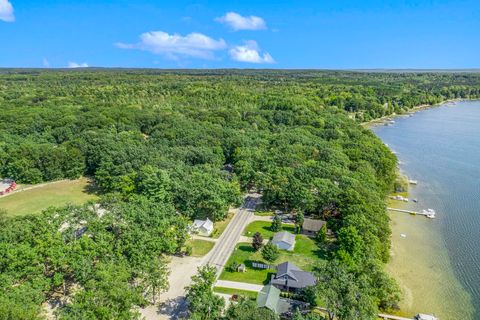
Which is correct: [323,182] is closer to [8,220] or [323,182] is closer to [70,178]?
[8,220]

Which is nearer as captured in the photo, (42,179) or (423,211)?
(423,211)

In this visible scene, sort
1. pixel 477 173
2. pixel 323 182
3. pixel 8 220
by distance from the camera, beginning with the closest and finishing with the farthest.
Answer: pixel 8 220 < pixel 323 182 < pixel 477 173

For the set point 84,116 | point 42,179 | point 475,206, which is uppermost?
point 84,116

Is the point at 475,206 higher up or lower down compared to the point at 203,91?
lower down

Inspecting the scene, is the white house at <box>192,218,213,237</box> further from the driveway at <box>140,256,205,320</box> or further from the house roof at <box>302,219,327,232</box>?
the house roof at <box>302,219,327,232</box>

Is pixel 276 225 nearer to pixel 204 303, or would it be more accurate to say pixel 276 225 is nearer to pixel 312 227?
pixel 312 227

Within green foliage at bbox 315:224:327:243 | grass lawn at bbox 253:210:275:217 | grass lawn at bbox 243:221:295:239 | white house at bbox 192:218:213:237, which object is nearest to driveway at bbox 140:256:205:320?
white house at bbox 192:218:213:237

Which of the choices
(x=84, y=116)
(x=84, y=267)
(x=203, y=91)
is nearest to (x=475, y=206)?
(x=84, y=267)

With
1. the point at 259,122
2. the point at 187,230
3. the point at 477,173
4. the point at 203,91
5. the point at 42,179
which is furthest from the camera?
the point at 203,91
